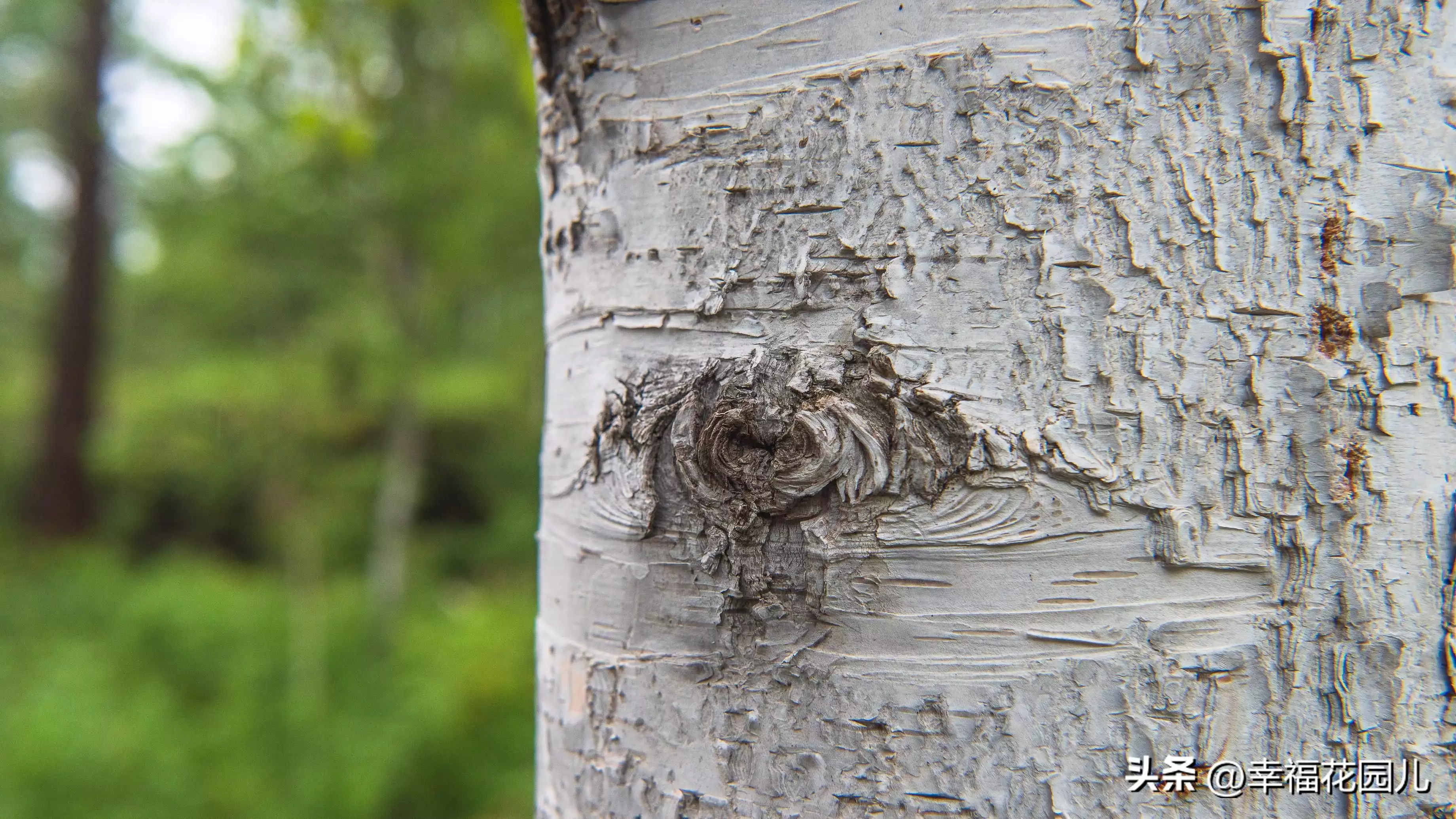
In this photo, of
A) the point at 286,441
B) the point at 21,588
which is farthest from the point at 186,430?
the point at 21,588

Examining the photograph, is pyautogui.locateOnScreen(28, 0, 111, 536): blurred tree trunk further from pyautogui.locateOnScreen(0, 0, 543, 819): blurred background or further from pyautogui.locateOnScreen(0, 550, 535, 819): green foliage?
pyautogui.locateOnScreen(0, 550, 535, 819): green foliage

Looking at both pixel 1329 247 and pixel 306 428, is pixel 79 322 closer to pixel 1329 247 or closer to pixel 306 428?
pixel 306 428

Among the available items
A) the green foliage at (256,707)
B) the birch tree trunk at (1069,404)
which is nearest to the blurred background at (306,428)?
the green foliage at (256,707)

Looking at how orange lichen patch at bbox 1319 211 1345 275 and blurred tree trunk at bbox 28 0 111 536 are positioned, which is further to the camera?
blurred tree trunk at bbox 28 0 111 536

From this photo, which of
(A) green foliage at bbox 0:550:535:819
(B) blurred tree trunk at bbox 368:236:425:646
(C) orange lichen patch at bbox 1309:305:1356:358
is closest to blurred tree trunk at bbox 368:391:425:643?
(B) blurred tree trunk at bbox 368:236:425:646

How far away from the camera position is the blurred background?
3797 mm

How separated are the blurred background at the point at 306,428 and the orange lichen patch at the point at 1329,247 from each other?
2.09 metres

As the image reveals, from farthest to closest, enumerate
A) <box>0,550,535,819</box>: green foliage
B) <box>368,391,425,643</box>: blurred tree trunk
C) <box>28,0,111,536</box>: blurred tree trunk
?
<box>28,0,111,536</box>: blurred tree trunk, <box>368,391,425,643</box>: blurred tree trunk, <box>0,550,535,819</box>: green foliage

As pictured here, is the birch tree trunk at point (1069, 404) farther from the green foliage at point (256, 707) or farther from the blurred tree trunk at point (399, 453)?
the blurred tree trunk at point (399, 453)

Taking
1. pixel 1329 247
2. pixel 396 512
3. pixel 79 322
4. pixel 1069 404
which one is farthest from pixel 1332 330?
pixel 79 322

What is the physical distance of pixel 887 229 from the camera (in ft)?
1.72

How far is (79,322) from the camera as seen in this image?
778 centimetres

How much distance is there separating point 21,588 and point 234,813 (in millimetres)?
4959

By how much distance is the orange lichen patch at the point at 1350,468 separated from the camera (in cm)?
49
